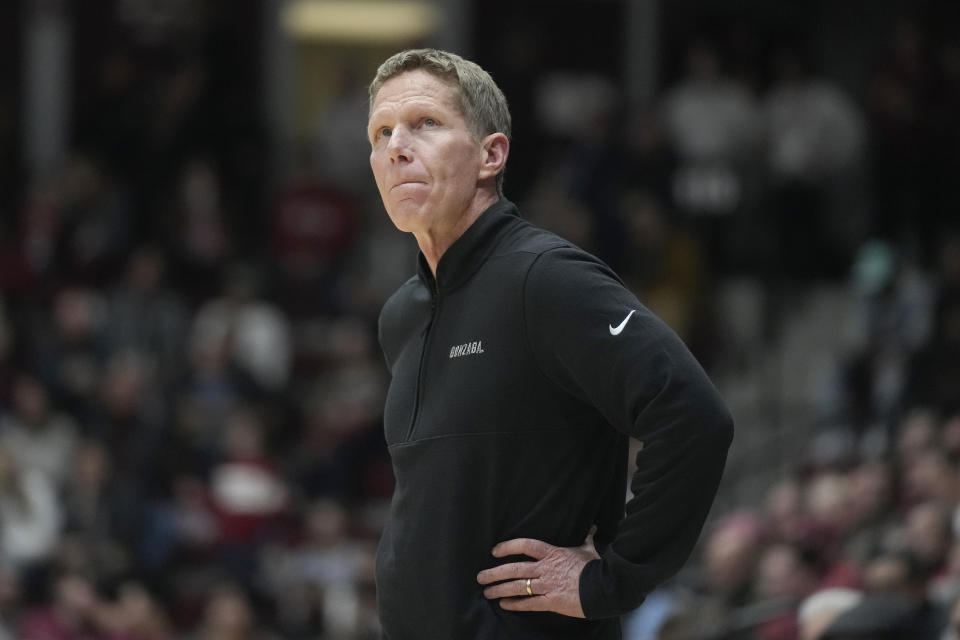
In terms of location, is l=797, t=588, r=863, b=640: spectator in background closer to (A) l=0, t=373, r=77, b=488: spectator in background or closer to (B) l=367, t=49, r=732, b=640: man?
(B) l=367, t=49, r=732, b=640: man

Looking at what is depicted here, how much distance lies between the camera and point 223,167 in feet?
42.4

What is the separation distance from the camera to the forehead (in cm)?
295

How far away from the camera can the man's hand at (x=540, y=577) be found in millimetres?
2768

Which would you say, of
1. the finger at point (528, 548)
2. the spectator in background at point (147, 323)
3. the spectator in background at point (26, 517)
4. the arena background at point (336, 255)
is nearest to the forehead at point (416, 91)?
the finger at point (528, 548)

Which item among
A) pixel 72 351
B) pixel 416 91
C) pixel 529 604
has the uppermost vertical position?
pixel 416 91

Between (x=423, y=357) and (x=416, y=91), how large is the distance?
1.58 ft

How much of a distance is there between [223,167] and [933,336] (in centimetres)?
575

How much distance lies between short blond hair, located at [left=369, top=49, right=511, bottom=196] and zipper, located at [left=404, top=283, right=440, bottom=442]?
31cm

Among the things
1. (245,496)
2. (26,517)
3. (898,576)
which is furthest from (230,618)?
(898,576)

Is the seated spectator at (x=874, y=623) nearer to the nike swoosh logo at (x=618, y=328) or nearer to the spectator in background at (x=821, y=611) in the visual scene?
the spectator in background at (x=821, y=611)

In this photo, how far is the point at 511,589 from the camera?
279cm

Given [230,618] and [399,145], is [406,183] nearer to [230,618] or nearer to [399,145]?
[399,145]

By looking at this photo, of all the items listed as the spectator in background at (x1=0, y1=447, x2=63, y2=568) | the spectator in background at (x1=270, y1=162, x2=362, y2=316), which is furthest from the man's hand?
the spectator in background at (x1=270, y1=162, x2=362, y2=316)

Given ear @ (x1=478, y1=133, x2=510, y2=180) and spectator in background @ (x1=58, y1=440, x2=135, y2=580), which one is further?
spectator in background @ (x1=58, y1=440, x2=135, y2=580)
